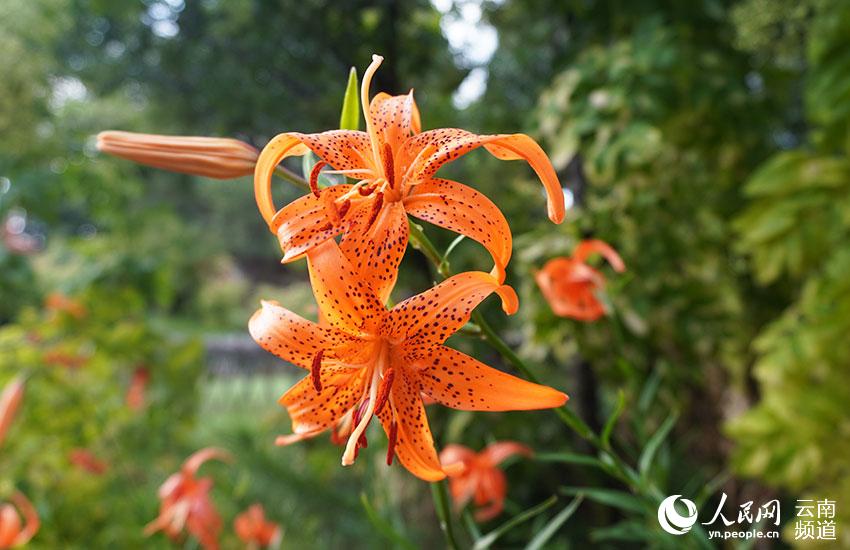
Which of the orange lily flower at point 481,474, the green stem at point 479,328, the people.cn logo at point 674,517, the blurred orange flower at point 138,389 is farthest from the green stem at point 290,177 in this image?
the blurred orange flower at point 138,389

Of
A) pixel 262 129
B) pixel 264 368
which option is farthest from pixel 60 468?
pixel 264 368

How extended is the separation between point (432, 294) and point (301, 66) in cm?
99

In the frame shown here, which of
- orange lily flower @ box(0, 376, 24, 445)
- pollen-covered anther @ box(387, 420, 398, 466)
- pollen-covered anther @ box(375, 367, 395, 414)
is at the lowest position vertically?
pollen-covered anther @ box(387, 420, 398, 466)

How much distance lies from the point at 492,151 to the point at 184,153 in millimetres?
147

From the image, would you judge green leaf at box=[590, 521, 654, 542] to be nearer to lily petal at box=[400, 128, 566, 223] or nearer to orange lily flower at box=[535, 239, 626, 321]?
orange lily flower at box=[535, 239, 626, 321]

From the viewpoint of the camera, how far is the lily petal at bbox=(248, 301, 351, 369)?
0.26 m

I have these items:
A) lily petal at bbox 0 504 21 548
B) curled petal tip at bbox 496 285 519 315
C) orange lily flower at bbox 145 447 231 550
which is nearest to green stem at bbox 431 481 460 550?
curled petal tip at bbox 496 285 519 315

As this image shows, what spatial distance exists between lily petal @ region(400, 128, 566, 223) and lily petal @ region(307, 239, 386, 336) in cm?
5

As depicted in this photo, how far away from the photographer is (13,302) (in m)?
1.41

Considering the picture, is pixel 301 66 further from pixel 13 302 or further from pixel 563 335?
pixel 13 302

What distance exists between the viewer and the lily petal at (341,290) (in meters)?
0.24

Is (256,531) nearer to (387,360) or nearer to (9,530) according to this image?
(9,530)

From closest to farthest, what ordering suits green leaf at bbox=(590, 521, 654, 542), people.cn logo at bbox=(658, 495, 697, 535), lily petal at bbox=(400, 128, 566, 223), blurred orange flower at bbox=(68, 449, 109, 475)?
lily petal at bbox=(400, 128, 566, 223) → people.cn logo at bbox=(658, 495, 697, 535) → green leaf at bbox=(590, 521, 654, 542) → blurred orange flower at bbox=(68, 449, 109, 475)

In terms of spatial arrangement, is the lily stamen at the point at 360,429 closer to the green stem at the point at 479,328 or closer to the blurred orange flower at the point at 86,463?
the green stem at the point at 479,328
